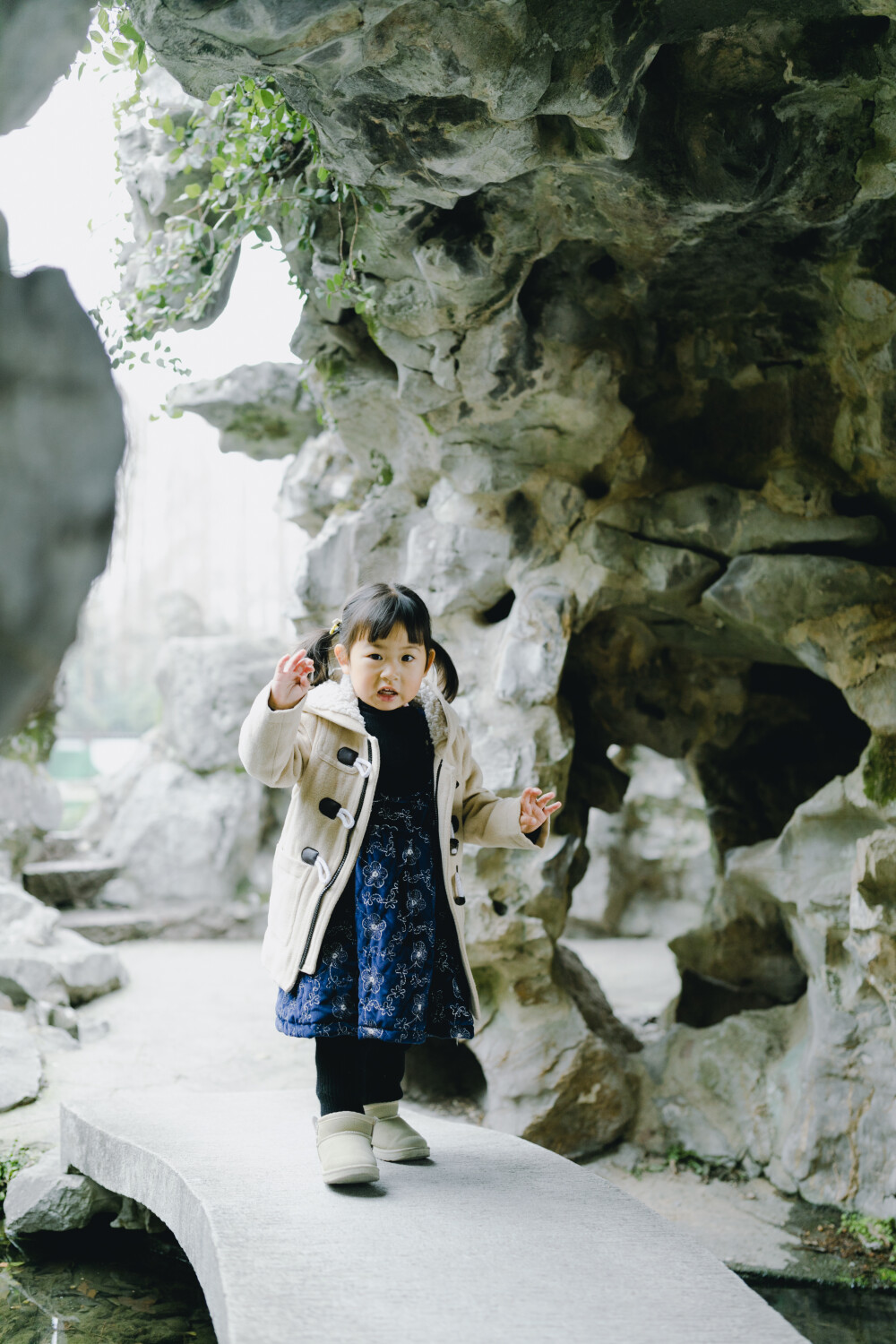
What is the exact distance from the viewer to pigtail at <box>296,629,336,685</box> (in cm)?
267

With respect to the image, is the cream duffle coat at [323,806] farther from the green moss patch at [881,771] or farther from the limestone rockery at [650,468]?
the green moss patch at [881,771]

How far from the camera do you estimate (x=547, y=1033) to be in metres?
4.46

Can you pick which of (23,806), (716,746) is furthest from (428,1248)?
(23,806)

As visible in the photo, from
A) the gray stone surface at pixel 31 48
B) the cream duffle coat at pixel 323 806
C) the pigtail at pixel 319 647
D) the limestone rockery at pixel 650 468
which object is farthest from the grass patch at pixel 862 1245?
the gray stone surface at pixel 31 48

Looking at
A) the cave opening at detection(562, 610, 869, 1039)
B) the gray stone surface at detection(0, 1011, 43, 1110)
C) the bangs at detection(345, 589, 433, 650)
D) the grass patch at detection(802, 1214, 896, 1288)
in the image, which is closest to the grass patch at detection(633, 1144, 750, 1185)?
the grass patch at detection(802, 1214, 896, 1288)

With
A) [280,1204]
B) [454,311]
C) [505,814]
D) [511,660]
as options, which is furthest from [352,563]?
[280,1204]

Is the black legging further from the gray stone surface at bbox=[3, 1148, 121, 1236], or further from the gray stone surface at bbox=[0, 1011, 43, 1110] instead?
the gray stone surface at bbox=[0, 1011, 43, 1110]

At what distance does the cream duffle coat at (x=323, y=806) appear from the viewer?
2.45 metres

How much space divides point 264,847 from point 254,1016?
149 inches

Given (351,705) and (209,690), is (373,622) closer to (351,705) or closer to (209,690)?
(351,705)

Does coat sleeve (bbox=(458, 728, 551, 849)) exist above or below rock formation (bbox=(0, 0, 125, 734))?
below

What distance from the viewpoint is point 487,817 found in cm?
277

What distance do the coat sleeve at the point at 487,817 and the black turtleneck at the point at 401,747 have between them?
5.4 inches

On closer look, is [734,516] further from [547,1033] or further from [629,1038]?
[629,1038]
